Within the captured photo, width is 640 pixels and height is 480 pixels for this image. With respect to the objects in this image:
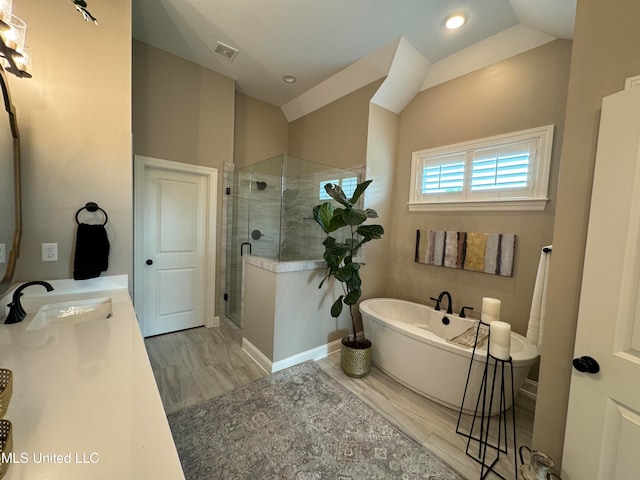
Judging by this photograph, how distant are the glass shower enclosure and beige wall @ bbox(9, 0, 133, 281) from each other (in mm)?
1232

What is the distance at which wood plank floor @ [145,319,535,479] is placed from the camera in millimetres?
1692

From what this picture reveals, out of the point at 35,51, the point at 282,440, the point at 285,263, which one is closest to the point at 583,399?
the point at 282,440

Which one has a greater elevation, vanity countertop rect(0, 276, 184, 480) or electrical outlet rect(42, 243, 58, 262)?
electrical outlet rect(42, 243, 58, 262)

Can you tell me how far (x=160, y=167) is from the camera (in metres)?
2.82

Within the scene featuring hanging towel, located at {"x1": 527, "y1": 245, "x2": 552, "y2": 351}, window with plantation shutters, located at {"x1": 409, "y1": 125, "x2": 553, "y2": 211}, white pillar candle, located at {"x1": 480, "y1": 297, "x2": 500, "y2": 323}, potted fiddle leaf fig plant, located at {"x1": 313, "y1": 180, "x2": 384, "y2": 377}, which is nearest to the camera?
white pillar candle, located at {"x1": 480, "y1": 297, "x2": 500, "y2": 323}

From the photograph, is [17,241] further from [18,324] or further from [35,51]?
[35,51]

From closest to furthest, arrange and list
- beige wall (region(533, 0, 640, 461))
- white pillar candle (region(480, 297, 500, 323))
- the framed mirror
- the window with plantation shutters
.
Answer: beige wall (region(533, 0, 640, 461)), the framed mirror, white pillar candle (region(480, 297, 500, 323)), the window with plantation shutters

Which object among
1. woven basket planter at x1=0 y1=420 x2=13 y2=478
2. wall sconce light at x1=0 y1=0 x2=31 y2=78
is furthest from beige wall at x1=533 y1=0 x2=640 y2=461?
wall sconce light at x1=0 y1=0 x2=31 y2=78

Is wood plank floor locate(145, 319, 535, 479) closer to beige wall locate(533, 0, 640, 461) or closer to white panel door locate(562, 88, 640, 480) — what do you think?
beige wall locate(533, 0, 640, 461)

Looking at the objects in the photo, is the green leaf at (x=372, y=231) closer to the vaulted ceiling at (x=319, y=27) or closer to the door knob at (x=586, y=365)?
the door knob at (x=586, y=365)

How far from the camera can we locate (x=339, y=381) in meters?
2.29

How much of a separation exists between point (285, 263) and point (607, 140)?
2063 millimetres

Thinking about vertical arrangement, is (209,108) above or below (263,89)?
below

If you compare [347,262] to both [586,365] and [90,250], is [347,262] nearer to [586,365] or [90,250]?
[586,365]
